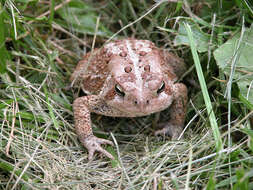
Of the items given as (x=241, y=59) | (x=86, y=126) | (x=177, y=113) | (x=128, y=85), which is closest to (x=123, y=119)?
(x=86, y=126)

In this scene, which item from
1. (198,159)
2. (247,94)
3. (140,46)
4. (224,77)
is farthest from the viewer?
(140,46)

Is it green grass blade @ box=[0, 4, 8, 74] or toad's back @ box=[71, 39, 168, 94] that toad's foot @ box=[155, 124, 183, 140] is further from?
green grass blade @ box=[0, 4, 8, 74]

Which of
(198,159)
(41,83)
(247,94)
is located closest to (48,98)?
(41,83)

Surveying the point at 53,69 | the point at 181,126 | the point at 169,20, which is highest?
the point at 169,20

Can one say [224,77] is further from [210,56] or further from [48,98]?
[48,98]

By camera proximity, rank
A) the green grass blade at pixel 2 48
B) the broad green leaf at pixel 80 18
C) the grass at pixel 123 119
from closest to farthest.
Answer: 1. the grass at pixel 123 119
2. the green grass blade at pixel 2 48
3. the broad green leaf at pixel 80 18

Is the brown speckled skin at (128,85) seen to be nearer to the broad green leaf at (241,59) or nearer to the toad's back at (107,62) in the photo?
the toad's back at (107,62)

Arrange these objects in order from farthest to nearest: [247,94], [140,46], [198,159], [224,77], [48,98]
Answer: [140,46] < [48,98] < [224,77] < [247,94] < [198,159]

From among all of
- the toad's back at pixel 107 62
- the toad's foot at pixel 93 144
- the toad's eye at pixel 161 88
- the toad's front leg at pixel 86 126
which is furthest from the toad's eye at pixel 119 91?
the toad's foot at pixel 93 144
